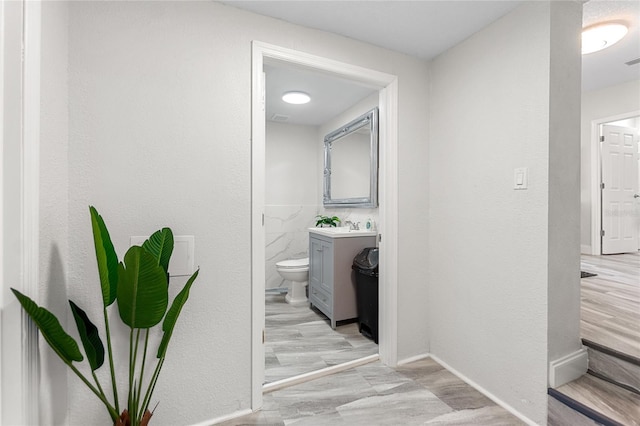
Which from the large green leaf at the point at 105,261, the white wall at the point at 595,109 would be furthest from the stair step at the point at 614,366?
the white wall at the point at 595,109

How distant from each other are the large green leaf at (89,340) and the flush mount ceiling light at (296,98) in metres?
2.59

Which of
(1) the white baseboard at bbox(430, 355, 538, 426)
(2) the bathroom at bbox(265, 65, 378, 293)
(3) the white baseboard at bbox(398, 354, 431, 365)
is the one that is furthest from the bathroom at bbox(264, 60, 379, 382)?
(1) the white baseboard at bbox(430, 355, 538, 426)

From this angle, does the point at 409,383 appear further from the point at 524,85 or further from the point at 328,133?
the point at 328,133

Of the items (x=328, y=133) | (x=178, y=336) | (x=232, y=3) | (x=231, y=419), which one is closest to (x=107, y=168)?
(x=178, y=336)

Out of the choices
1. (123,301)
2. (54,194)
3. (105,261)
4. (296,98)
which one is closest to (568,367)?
(123,301)

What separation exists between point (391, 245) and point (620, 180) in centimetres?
422

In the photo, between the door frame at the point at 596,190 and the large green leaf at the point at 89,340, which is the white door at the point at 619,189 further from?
the large green leaf at the point at 89,340

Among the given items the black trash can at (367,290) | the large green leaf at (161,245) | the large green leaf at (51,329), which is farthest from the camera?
the black trash can at (367,290)

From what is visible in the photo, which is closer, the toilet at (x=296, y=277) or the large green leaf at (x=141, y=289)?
the large green leaf at (x=141, y=289)

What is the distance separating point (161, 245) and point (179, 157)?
20.4 inches

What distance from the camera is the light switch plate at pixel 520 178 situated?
5.39 ft

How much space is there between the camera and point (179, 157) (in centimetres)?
157

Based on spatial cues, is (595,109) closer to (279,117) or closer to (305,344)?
(279,117)

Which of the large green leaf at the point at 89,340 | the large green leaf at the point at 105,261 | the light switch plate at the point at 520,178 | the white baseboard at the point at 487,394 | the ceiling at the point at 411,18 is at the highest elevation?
the ceiling at the point at 411,18
